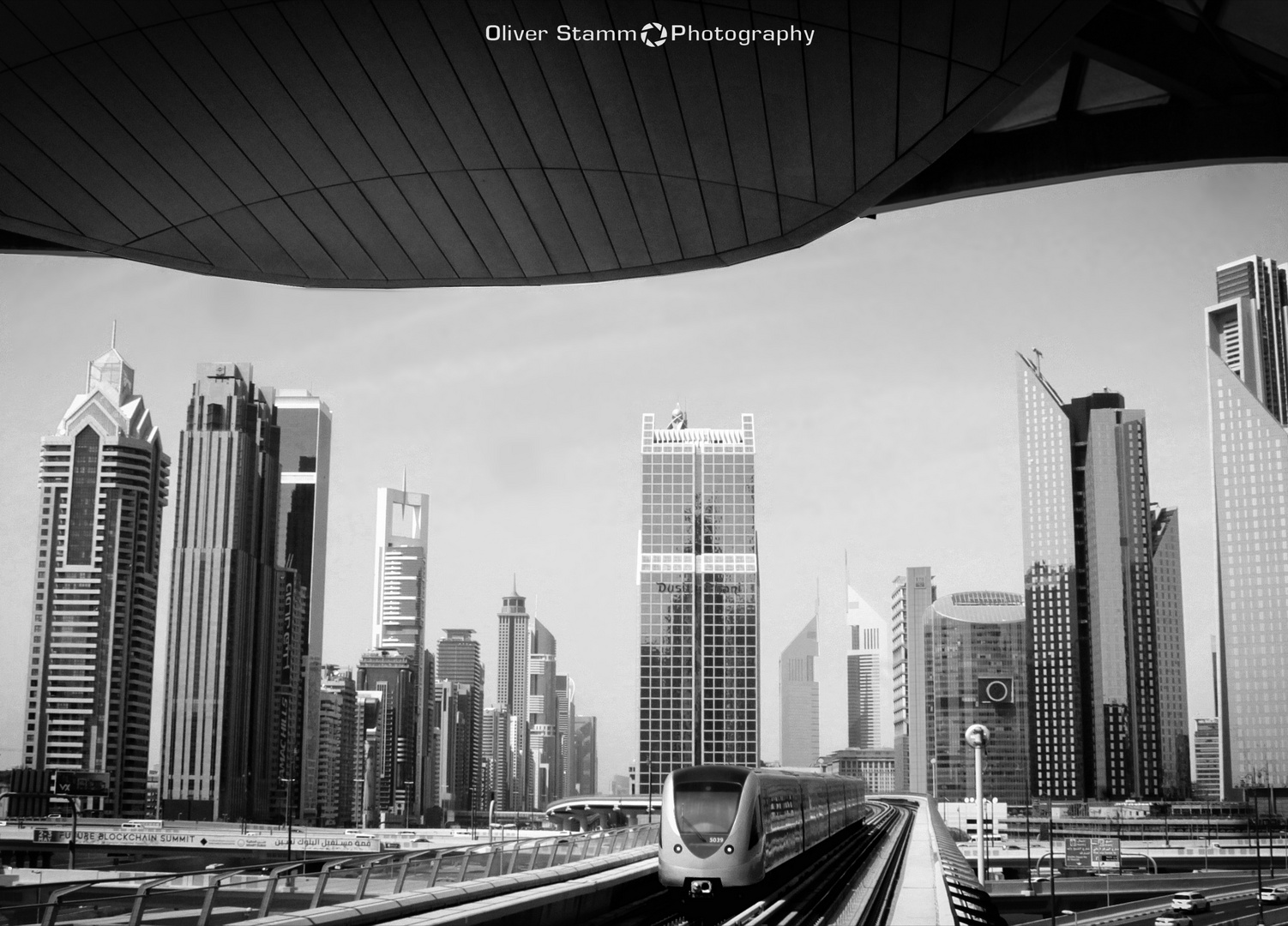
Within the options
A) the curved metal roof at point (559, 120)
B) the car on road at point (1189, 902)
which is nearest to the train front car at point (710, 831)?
the curved metal roof at point (559, 120)

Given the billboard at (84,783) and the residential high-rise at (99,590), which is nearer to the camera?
the billboard at (84,783)

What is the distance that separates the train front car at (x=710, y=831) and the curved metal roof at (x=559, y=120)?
343 inches

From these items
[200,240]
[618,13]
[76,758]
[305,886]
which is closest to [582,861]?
[305,886]

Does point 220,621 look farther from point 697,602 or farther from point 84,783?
point 697,602

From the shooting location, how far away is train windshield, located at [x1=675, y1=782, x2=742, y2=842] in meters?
19.7

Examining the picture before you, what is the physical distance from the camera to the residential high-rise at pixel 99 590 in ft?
517

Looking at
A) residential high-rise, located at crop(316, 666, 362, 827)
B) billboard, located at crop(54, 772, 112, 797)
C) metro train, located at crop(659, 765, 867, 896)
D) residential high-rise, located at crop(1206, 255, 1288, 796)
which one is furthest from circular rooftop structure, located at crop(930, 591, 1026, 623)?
metro train, located at crop(659, 765, 867, 896)

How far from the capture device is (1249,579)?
172 metres

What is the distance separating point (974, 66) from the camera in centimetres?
1102

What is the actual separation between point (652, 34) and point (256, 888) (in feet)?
25.8

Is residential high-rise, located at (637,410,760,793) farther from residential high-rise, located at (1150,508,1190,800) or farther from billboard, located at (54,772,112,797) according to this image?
residential high-rise, located at (1150,508,1190,800)

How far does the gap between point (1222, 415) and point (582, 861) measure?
177593mm

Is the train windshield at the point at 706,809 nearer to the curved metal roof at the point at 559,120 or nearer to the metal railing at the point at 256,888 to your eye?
the metal railing at the point at 256,888

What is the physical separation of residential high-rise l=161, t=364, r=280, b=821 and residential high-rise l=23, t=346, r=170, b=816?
15.0 ft
